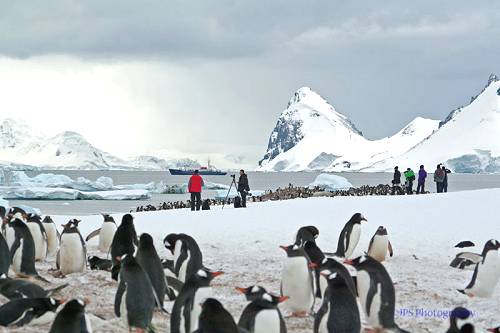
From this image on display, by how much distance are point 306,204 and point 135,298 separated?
13.8 metres

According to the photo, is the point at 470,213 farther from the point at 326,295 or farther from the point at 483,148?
the point at 483,148

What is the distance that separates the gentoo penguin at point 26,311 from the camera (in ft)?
20.3

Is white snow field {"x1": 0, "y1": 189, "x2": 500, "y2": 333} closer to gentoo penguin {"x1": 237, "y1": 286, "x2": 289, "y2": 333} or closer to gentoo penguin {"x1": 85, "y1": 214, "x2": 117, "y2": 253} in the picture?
gentoo penguin {"x1": 85, "y1": 214, "x2": 117, "y2": 253}

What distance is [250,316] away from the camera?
5.91 meters

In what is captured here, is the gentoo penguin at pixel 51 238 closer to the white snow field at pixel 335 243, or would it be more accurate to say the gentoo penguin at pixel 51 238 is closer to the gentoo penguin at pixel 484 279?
the white snow field at pixel 335 243

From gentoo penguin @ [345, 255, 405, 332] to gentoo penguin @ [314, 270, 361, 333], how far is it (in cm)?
91

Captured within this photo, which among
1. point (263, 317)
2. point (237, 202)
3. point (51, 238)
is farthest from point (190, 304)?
point (237, 202)

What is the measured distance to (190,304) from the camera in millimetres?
6160

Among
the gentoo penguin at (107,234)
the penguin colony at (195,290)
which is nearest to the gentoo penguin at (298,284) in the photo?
the penguin colony at (195,290)

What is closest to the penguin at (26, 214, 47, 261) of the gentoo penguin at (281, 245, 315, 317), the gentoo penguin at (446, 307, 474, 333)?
the gentoo penguin at (281, 245, 315, 317)

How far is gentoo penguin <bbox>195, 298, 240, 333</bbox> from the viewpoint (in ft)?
16.6

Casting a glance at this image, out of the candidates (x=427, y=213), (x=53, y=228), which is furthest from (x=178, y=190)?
(x=53, y=228)

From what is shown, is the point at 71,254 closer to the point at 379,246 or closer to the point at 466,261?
the point at 379,246

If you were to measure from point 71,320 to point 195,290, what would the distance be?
47.2 inches
